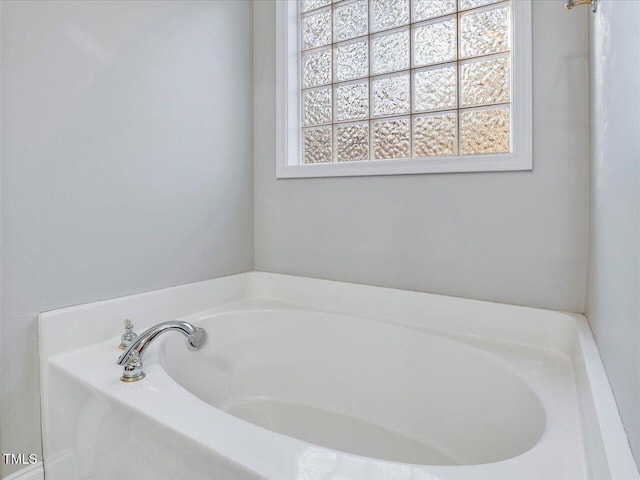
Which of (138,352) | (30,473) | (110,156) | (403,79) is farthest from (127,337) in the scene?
(403,79)

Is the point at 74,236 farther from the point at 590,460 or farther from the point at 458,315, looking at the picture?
the point at 590,460

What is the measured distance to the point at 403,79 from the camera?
5.62 ft

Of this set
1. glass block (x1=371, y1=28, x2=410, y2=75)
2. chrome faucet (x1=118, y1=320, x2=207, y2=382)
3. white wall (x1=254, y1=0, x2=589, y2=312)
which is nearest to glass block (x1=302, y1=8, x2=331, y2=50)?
white wall (x1=254, y1=0, x2=589, y2=312)

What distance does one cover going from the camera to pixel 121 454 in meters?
0.97

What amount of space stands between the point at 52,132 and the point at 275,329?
108 centimetres

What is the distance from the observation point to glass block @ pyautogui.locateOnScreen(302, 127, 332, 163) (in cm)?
194

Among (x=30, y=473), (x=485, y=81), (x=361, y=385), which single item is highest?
(x=485, y=81)

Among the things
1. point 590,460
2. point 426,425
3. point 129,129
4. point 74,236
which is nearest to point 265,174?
point 129,129

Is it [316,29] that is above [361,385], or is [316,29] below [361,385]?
above

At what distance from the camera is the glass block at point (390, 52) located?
1.71 m

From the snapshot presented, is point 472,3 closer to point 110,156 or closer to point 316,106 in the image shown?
point 316,106

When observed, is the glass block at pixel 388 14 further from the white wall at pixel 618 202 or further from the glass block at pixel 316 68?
the white wall at pixel 618 202

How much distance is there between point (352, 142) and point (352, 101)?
19cm

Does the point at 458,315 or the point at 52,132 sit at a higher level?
the point at 52,132
